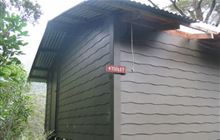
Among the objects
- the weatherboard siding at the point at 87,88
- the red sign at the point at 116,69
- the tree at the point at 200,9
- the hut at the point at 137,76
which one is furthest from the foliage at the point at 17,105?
the tree at the point at 200,9

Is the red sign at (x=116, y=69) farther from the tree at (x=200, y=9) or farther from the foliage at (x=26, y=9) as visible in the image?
the tree at (x=200, y=9)

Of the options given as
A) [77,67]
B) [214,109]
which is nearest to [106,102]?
[77,67]

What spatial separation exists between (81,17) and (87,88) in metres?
1.35

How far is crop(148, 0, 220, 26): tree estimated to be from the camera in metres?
12.8

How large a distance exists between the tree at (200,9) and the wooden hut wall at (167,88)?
700cm

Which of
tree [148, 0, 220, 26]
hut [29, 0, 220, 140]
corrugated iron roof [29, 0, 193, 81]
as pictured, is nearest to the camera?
corrugated iron roof [29, 0, 193, 81]

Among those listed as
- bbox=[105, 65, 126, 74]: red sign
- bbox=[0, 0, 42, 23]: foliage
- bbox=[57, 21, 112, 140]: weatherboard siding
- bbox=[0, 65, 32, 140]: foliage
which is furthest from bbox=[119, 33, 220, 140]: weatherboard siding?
bbox=[0, 0, 42, 23]: foliage

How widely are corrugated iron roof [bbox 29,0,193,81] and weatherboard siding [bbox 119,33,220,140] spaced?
63cm

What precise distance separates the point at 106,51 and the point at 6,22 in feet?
8.11

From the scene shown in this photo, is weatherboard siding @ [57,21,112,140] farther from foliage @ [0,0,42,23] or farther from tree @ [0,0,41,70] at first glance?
tree @ [0,0,41,70]

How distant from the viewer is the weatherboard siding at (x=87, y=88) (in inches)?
194

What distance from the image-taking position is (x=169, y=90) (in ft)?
17.4

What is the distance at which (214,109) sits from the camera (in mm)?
6133

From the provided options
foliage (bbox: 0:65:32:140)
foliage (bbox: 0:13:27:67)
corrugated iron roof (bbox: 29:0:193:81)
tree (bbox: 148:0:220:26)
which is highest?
tree (bbox: 148:0:220:26)
